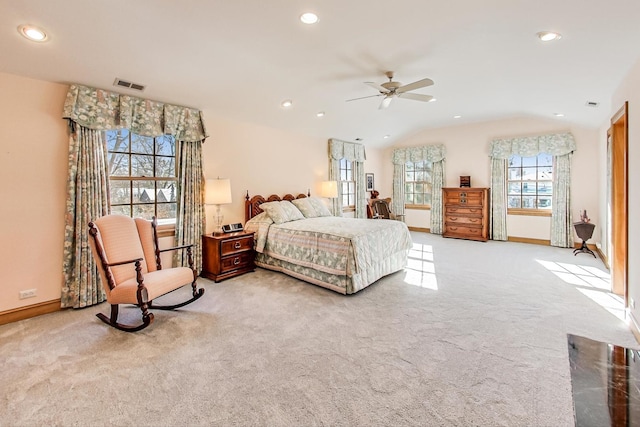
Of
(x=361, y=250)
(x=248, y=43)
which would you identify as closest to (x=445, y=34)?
(x=248, y=43)

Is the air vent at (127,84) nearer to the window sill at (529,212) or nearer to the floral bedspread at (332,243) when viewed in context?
the floral bedspread at (332,243)

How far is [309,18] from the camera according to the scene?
2.58 meters

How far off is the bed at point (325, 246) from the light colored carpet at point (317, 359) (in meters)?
0.28

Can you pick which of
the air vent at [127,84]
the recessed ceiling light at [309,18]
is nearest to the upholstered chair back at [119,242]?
the air vent at [127,84]

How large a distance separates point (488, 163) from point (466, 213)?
4.11 ft

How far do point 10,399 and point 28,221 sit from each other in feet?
6.28

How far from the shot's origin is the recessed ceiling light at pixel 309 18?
253 cm

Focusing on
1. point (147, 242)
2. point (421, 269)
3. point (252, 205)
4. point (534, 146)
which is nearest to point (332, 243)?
point (421, 269)

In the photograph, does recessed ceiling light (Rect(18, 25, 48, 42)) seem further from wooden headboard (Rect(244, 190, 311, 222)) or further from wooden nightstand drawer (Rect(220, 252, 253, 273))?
wooden headboard (Rect(244, 190, 311, 222))

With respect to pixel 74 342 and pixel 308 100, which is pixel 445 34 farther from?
pixel 74 342

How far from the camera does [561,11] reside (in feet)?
7.70

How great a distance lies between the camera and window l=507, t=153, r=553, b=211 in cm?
627

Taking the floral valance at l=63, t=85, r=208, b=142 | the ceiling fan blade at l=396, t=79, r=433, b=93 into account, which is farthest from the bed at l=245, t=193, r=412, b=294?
the ceiling fan blade at l=396, t=79, r=433, b=93

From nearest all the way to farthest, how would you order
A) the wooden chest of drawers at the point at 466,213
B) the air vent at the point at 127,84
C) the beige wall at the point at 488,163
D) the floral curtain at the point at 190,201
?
the air vent at the point at 127,84
the floral curtain at the point at 190,201
the beige wall at the point at 488,163
the wooden chest of drawers at the point at 466,213
